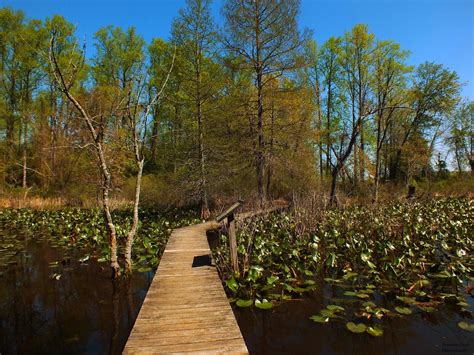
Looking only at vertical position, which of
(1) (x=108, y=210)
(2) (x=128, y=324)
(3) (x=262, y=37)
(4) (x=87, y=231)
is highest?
(3) (x=262, y=37)

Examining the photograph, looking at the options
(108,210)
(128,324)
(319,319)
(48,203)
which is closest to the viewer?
(319,319)

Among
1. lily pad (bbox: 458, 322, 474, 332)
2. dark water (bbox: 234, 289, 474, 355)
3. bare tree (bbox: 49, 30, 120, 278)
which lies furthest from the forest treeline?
lily pad (bbox: 458, 322, 474, 332)

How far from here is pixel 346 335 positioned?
12.5 feet

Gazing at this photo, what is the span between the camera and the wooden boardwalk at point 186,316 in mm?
2910

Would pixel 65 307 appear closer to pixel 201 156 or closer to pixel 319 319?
pixel 319 319

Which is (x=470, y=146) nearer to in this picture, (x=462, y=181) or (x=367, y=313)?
(x=462, y=181)

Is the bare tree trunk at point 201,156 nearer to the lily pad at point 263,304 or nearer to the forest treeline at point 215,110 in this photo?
the forest treeline at point 215,110

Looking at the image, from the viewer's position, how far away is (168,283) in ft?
15.5

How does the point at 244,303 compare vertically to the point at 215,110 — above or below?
below

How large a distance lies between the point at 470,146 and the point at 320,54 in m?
18.9

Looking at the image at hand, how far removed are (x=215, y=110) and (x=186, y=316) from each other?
1060 centimetres

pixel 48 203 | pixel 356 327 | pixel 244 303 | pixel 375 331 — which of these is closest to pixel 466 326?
pixel 375 331

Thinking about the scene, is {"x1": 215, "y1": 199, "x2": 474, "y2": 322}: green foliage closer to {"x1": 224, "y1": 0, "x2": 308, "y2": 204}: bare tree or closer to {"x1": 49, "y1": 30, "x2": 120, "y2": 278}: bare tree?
{"x1": 49, "y1": 30, "x2": 120, "y2": 278}: bare tree

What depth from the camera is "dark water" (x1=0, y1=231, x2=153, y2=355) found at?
3.92 meters
